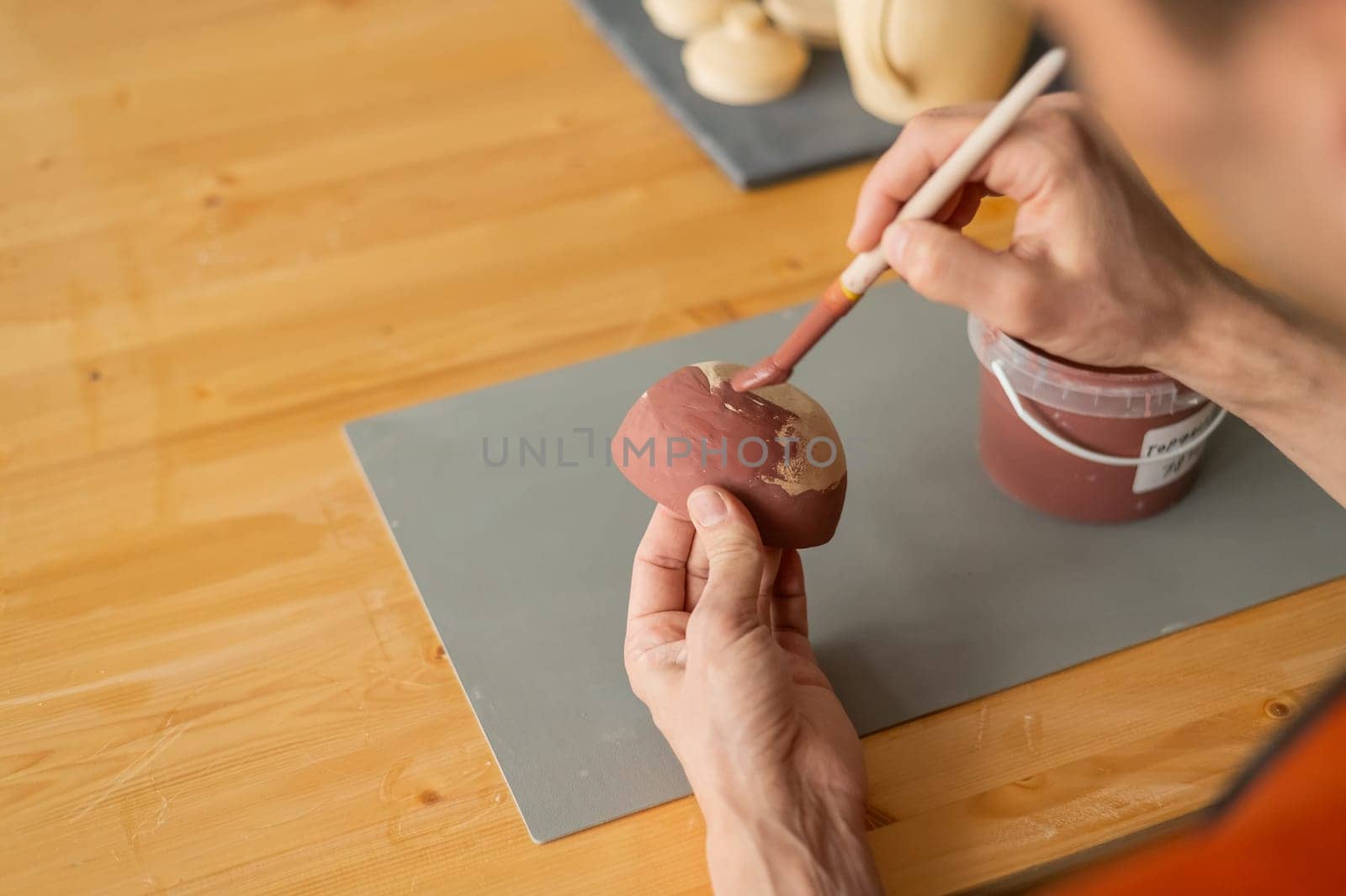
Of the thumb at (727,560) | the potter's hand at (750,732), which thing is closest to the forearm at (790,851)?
the potter's hand at (750,732)

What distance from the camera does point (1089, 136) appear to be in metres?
0.88

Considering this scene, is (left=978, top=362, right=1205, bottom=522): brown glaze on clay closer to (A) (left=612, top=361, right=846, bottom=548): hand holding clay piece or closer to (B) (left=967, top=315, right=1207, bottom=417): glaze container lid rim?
(B) (left=967, top=315, right=1207, bottom=417): glaze container lid rim

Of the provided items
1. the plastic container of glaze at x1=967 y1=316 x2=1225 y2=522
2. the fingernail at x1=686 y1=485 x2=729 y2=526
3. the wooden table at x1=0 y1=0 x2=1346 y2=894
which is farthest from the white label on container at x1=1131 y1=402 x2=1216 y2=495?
the fingernail at x1=686 y1=485 x2=729 y2=526

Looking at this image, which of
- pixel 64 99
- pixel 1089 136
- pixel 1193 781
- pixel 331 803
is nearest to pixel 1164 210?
pixel 1089 136

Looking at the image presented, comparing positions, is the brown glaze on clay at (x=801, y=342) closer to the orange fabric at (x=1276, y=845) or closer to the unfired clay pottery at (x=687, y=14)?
the orange fabric at (x=1276, y=845)

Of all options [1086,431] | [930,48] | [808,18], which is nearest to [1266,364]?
[1086,431]

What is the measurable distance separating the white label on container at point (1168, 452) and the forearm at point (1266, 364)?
5 cm

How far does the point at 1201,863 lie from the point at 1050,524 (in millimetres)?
595

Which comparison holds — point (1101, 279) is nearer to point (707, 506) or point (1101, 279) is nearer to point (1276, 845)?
point (707, 506)

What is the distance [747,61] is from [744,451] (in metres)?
0.75

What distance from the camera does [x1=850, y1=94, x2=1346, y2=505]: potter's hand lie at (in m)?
0.83

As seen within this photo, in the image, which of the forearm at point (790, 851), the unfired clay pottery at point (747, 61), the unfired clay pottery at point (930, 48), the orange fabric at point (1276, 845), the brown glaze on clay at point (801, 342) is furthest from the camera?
the unfired clay pottery at point (747, 61)

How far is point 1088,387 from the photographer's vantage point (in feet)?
3.08

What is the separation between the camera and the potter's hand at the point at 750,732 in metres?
0.75
